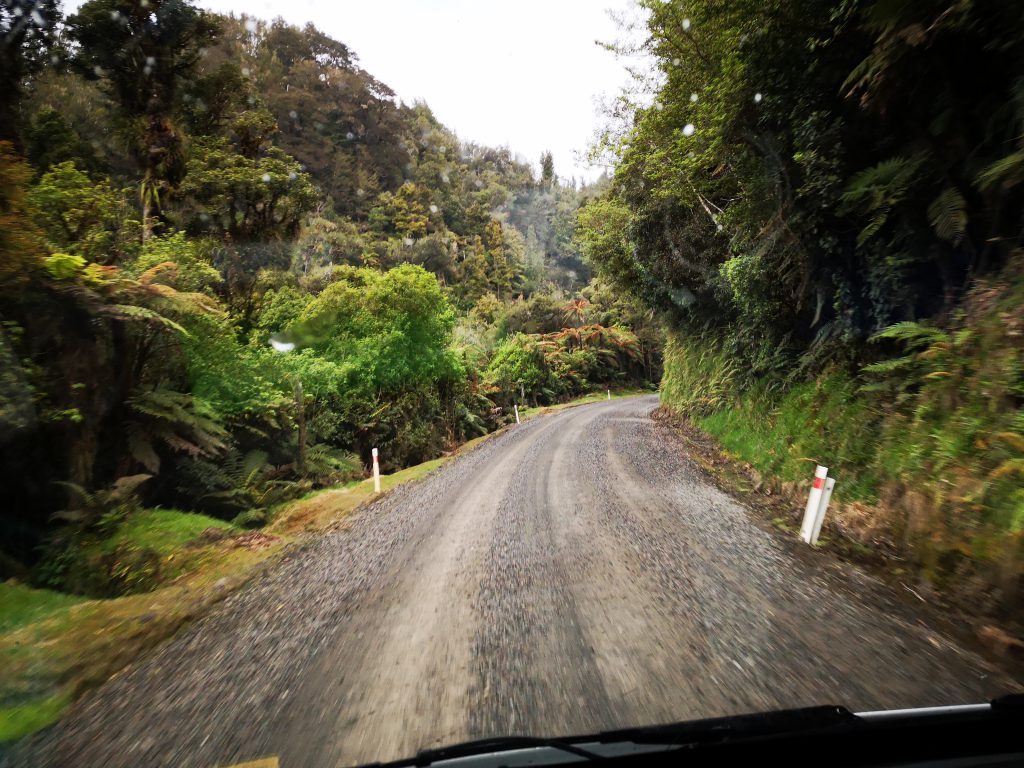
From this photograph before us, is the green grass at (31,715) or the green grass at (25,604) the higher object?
the green grass at (31,715)

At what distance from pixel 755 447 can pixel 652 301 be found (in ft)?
29.0

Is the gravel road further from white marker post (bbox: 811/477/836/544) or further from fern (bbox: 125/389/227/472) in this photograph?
fern (bbox: 125/389/227/472)

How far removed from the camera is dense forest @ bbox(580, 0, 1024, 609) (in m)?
4.23

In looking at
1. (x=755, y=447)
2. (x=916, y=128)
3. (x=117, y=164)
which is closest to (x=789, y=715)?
(x=916, y=128)

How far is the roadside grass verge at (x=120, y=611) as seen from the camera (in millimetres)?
3105

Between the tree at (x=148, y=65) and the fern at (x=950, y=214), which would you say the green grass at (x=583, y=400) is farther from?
the fern at (x=950, y=214)

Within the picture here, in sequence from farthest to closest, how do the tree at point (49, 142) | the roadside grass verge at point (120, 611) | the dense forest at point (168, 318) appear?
the tree at point (49, 142), the dense forest at point (168, 318), the roadside grass verge at point (120, 611)

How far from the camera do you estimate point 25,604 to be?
4566 millimetres

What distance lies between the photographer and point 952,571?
373cm

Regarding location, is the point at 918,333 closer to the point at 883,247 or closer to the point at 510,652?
the point at 883,247

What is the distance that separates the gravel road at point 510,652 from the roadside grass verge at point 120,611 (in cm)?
23

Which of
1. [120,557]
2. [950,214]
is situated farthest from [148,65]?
[950,214]

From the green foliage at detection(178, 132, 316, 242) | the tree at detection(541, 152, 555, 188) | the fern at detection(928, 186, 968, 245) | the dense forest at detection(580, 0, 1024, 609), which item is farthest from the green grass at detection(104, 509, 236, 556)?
the tree at detection(541, 152, 555, 188)

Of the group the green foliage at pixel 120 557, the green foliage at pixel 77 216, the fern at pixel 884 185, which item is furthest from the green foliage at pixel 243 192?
the fern at pixel 884 185
